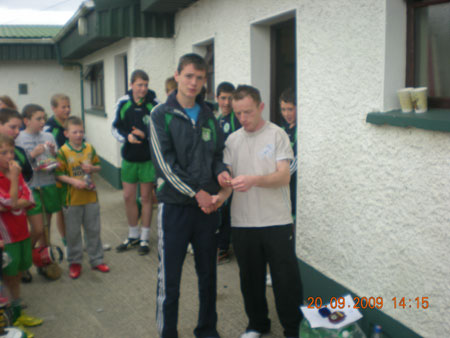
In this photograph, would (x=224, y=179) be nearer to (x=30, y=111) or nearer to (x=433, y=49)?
(x=433, y=49)

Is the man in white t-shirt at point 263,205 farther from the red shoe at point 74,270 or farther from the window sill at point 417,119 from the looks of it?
the red shoe at point 74,270

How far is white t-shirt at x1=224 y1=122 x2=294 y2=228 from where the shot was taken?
9.92 feet

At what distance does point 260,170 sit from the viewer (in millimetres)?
3047

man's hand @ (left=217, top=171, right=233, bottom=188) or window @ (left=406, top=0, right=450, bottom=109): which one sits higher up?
window @ (left=406, top=0, right=450, bottom=109)

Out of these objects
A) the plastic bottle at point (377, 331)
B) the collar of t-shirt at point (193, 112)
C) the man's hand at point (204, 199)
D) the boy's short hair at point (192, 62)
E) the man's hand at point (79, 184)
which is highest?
the boy's short hair at point (192, 62)

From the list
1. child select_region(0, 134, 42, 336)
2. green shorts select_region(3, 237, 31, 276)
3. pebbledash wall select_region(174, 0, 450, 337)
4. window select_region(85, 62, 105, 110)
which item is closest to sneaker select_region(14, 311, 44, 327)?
child select_region(0, 134, 42, 336)

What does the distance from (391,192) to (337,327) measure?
0.86 m

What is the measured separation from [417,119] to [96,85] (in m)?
11.4

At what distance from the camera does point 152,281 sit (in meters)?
4.50

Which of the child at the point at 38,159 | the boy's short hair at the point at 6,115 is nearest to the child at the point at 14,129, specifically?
the boy's short hair at the point at 6,115

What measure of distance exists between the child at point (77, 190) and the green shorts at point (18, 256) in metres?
0.91

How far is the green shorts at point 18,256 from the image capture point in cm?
354

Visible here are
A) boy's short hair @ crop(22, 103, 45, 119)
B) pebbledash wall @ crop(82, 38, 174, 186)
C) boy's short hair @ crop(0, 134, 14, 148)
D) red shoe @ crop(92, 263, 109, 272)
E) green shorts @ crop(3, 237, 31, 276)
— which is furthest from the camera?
pebbledash wall @ crop(82, 38, 174, 186)

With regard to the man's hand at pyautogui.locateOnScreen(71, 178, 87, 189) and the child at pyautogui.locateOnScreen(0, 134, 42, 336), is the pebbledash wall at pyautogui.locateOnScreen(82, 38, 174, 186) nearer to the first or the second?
the man's hand at pyautogui.locateOnScreen(71, 178, 87, 189)
